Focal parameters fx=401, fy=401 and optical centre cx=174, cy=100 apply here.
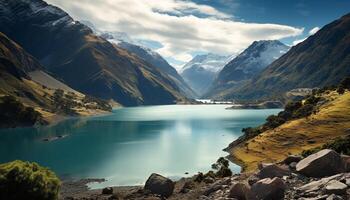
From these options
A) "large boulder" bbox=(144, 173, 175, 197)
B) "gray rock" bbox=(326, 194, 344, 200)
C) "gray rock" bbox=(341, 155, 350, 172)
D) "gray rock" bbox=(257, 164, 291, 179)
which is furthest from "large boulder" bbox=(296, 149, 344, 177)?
"large boulder" bbox=(144, 173, 175, 197)

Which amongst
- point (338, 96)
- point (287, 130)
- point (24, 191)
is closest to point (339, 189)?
point (24, 191)

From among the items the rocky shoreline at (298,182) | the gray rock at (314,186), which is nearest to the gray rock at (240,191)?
the rocky shoreline at (298,182)

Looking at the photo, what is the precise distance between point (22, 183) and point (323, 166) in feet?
127

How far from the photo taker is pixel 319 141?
14150 centimetres

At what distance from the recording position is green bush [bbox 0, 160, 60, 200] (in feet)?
175

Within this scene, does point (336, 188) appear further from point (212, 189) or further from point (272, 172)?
point (212, 189)

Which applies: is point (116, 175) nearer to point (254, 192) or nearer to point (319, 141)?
point (319, 141)

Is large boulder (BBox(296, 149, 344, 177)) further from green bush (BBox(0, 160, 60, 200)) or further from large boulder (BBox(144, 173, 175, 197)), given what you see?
green bush (BBox(0, 160, 60, 200))

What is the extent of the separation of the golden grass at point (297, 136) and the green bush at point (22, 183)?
88.8 m

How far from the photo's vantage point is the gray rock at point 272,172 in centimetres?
4597

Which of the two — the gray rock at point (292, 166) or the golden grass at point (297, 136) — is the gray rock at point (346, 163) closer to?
the gray rock at point (292, 166)

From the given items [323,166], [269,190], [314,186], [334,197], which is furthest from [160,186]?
[334,197]

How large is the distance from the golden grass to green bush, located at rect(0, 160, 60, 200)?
88.8 m

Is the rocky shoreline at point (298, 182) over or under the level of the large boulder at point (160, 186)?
over
